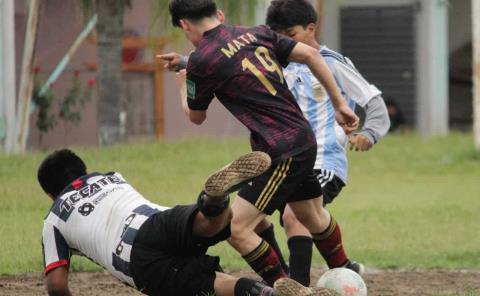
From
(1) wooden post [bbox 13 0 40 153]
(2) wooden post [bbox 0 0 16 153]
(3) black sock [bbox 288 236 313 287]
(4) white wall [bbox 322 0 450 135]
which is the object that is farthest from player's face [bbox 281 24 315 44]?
(4) white wall [bbox 322 0 450 135]

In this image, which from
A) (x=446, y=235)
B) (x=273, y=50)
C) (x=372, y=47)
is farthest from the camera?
(x=372, y=47)

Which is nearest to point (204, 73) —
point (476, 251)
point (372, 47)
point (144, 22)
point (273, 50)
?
point (273, 50)

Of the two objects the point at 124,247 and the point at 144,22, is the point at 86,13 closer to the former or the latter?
the point at 144,22

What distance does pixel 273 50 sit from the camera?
6867mm

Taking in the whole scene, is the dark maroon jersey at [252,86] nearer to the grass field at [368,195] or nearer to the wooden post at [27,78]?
the grass field at [368,195]

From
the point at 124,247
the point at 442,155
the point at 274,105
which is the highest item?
the point at 274,105

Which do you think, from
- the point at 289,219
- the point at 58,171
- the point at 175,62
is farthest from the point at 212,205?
the point at 289,219

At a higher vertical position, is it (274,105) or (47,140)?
(274,105)

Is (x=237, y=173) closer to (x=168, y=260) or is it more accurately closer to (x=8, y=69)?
(x=168, y=260)

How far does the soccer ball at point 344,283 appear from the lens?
7086mm

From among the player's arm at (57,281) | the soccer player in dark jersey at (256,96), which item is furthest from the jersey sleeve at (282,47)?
the player's arm at (57,281)

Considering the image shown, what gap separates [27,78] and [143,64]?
5.00 metres

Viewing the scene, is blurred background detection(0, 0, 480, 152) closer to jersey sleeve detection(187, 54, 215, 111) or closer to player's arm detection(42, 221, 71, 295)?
jersey sleeve detection(187, 54, 215, 111)

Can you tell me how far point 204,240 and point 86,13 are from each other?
11.9m
